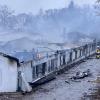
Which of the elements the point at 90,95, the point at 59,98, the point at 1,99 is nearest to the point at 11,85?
the point at 1,99

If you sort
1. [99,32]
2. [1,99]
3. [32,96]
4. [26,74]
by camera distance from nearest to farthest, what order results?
[1,99], [32,96], [26,74], [99,32]

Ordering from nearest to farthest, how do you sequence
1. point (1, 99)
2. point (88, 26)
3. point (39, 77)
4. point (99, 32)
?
point (1, 99)
point (39, 77)
point (99, 32)
point (88, 26)

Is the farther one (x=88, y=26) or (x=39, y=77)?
(x=88, y=26)

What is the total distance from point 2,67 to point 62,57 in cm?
992

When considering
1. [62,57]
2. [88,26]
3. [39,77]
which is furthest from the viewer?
[88,26]

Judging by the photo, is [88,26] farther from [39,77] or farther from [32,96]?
[32,96]

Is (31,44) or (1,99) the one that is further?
(31,44)

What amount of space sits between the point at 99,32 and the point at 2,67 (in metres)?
43.8

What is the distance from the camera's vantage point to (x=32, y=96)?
16141 mm

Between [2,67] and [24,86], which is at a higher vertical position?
[2,67]

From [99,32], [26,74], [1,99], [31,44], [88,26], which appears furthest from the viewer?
[88,26]

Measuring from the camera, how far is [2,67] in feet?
55.2

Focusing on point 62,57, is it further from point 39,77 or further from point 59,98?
point 59,98

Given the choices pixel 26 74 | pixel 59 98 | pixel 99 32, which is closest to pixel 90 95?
pixel 59 98
